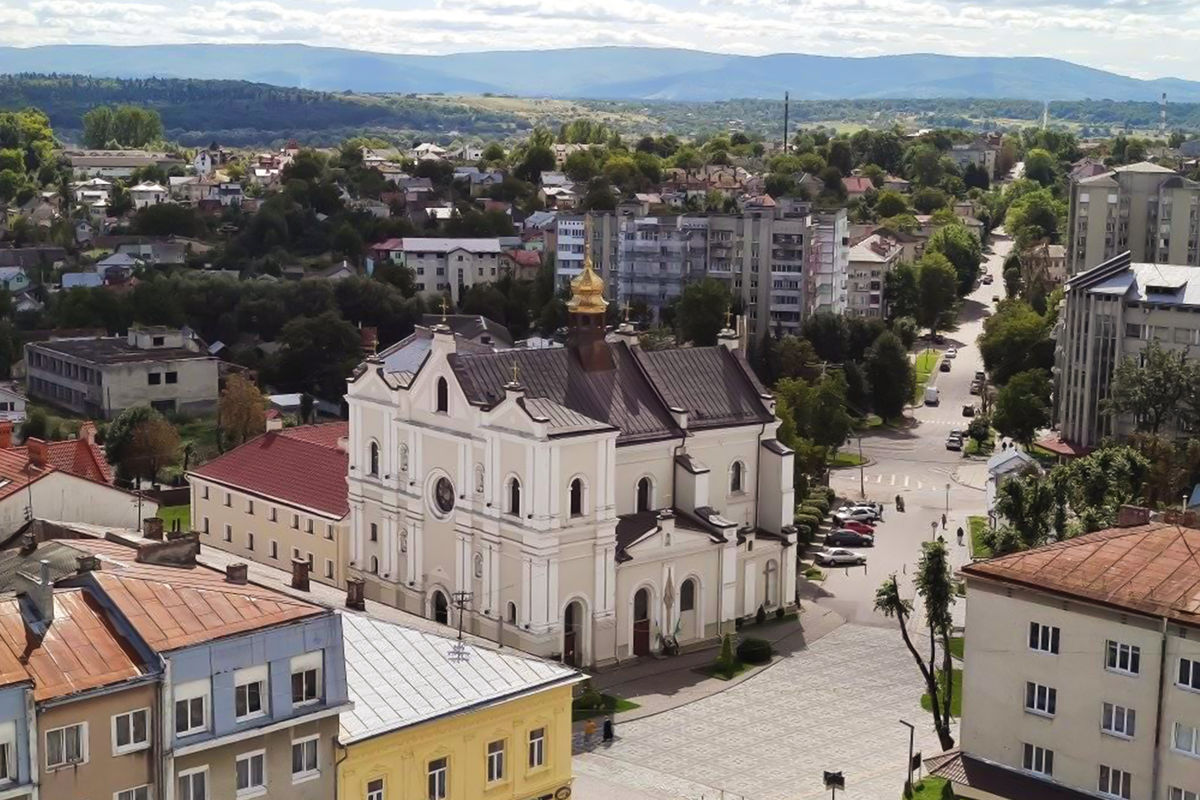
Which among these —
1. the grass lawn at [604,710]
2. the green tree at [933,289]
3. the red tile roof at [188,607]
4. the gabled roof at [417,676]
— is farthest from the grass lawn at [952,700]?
the green tree at [933,289]

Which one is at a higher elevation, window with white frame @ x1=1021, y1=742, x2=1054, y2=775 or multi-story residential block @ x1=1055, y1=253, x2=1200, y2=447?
multi-story residential block @ x1=1055, y1=253, x2=1200, y2=447

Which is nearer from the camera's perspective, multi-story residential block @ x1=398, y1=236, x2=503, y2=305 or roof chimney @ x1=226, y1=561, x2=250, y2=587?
roof chimney @ x1=226, y1=561, x2=250, y2=587

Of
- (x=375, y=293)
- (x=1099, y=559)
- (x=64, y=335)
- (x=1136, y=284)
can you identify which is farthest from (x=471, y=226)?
(x=1099, y=559)

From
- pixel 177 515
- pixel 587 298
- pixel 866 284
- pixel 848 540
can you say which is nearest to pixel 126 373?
pixel 177 515

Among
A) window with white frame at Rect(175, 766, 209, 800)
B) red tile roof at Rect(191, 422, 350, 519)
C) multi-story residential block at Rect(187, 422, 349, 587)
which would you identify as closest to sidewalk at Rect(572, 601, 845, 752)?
multi-story residential block at Rect(187, 422, 349, 587)

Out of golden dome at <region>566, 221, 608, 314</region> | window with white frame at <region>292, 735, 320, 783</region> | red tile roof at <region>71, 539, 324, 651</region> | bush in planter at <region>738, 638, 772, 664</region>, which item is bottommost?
bush in planter at <region>738, 638, 772, 664</region>

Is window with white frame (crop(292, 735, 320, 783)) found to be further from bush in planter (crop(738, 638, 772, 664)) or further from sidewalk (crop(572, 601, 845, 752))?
bush in planter (crop(738, 638, 772, 664))
